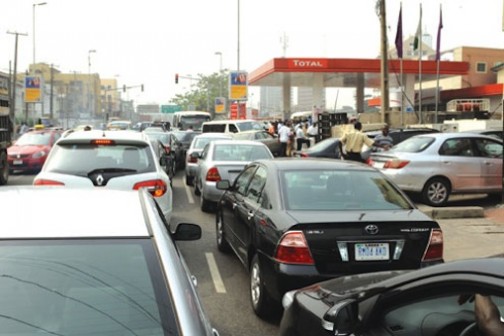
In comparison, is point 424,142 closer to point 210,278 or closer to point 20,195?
point 210,278

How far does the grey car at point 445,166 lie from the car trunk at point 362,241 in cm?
719

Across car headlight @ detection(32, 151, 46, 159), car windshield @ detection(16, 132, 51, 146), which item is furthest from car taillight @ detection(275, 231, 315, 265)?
car windshield @ detection(16, 132, 51, 146)

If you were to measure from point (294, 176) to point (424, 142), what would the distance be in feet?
24.4

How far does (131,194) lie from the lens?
11.3 feet

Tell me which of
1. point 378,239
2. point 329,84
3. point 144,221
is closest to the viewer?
point 144,221

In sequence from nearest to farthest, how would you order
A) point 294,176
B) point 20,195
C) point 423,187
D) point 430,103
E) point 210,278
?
1. point 20,195
2. point 294,176
3. point 210,278
4. point 423,187
5. point 430,103

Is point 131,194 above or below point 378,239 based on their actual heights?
above

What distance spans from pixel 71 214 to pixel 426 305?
1752 millimetres

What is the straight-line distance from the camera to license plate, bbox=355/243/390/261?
198 inches

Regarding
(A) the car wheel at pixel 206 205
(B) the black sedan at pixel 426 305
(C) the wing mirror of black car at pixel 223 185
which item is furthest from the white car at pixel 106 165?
(B) the black sedan at pixel 426 305

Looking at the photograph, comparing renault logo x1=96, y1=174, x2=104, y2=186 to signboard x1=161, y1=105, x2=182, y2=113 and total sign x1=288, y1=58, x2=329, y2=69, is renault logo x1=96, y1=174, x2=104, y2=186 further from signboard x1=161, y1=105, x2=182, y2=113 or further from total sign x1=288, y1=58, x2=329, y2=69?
signboard x1=161, y1=105, x2=182, y2=113

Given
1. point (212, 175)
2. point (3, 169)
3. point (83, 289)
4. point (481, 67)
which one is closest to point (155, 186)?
point (212, 175)

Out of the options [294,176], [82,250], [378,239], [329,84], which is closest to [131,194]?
[82,250]

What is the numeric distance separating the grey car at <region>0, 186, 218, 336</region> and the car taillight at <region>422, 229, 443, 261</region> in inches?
125
